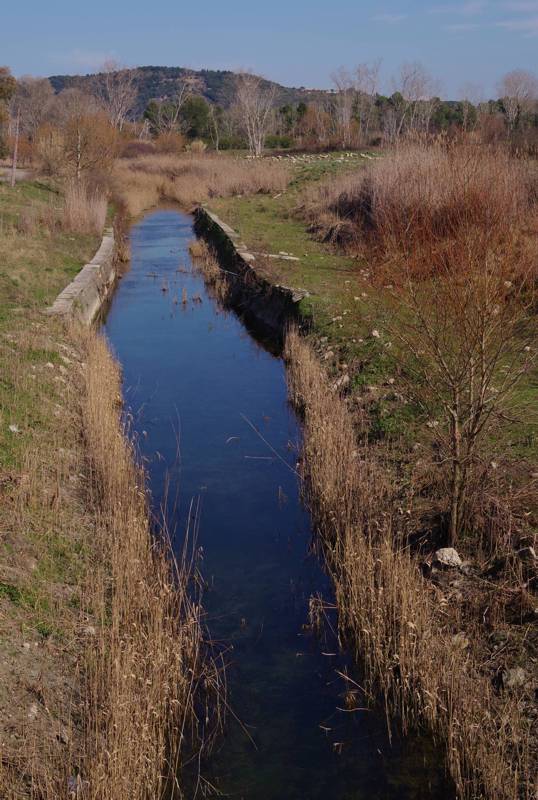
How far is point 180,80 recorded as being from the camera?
12912cm

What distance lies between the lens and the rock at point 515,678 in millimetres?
4176

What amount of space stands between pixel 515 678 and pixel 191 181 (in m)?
31.0

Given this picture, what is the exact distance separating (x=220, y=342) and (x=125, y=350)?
1.59 m

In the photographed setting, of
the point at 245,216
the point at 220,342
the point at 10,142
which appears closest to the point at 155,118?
the point at 10,142

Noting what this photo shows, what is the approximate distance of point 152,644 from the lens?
4.38m

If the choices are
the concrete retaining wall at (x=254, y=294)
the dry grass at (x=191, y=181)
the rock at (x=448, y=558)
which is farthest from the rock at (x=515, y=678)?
the dry grass at (x=191, y=181)

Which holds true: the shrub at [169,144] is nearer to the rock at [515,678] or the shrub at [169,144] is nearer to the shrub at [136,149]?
the shrub at [136,149]

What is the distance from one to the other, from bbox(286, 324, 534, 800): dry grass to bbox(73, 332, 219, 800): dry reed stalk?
1.00 meters

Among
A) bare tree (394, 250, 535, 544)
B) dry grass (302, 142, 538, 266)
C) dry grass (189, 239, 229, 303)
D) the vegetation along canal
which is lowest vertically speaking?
the vegetation along canal

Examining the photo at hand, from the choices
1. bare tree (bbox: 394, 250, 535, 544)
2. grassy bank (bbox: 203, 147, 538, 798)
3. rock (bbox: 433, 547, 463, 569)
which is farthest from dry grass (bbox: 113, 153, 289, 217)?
rock (bbox: 433, 547, 463, 569)

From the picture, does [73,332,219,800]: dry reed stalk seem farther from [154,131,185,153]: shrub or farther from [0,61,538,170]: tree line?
[154,131,185,153]: shrub

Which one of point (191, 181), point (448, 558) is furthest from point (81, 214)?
point (448, 558)

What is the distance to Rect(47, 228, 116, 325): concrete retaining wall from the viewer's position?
11.7m

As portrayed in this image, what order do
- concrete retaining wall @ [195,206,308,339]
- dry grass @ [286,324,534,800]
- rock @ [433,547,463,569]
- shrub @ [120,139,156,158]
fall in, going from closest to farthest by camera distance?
1. dry grass @ [286,324,534,800]
2. rock @ [433,547,463,569]
3. concrete retaining wall @ [195,206,308,339]
4. shrub @ [120,139,156,158]
